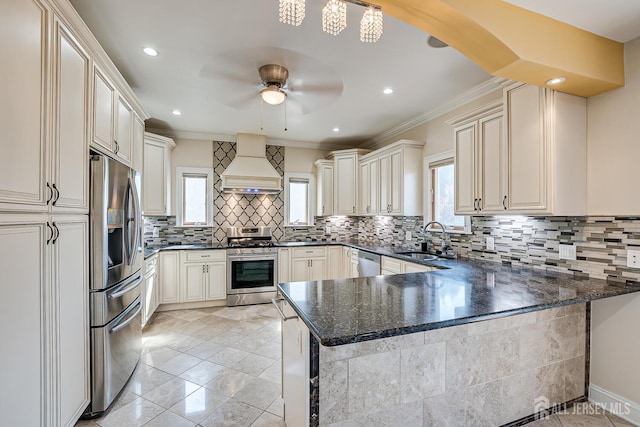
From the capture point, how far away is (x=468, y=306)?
137 centimetres

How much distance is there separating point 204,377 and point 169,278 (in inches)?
80.3

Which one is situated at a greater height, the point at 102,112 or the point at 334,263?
the point at 102,112

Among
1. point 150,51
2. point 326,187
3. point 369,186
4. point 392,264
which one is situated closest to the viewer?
point 150,51

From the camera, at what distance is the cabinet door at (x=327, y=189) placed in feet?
16.6

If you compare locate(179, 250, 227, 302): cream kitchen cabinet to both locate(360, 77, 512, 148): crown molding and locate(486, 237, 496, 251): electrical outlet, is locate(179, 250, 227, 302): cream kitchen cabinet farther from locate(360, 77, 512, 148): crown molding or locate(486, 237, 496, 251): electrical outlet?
locate(486, 237, 496, 251): electrical outlet

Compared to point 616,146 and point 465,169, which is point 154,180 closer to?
point 465,169

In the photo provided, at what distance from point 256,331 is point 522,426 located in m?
2.57

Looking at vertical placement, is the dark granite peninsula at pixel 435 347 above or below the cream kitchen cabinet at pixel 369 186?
below

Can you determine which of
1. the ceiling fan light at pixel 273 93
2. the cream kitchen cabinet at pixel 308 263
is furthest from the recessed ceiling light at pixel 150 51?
the cream kitchen cabinet at pixel 308 263

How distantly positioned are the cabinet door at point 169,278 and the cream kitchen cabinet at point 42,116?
241 centimetres

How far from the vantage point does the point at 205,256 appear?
4.19 metres

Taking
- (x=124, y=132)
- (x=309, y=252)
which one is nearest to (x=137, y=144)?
(x=124, y=132)

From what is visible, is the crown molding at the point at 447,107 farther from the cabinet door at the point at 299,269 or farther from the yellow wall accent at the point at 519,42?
the cabinet door at the point at 299,269

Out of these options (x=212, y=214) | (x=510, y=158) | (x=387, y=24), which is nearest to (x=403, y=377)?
(x=510, y=158)
